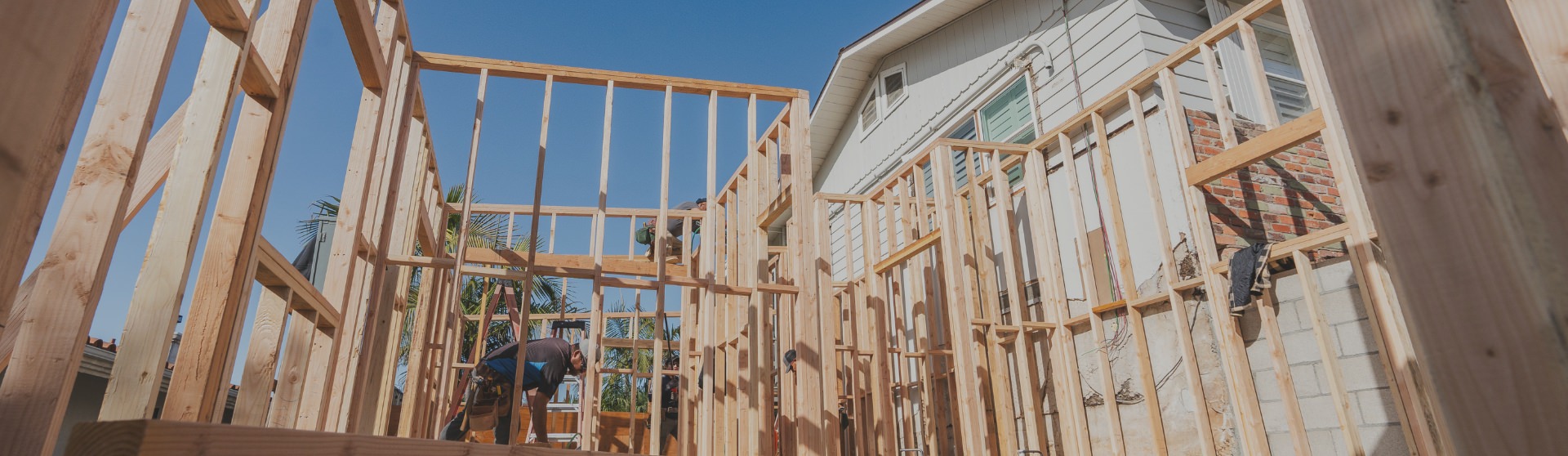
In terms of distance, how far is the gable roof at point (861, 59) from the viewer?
38.9 feet

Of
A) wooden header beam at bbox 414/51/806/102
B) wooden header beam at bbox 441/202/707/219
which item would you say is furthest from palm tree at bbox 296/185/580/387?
wooden header beam at bbox 414/51/806/102

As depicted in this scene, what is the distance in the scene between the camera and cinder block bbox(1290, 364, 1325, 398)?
5.39 m

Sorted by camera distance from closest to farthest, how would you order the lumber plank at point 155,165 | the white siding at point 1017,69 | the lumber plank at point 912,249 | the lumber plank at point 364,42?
the lumber plank at point 155,165 → the lumber plank at point 364,42 → the lumber plank at point 912,249 → the white siding at point 1017,69

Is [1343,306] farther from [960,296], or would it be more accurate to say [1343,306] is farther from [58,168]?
[58,168]

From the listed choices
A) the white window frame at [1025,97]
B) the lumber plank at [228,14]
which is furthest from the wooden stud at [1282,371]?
the lumber plank at [228,14]

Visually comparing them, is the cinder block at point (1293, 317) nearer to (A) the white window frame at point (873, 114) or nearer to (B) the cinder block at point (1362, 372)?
(B) the cinder block at point (1362, 372)

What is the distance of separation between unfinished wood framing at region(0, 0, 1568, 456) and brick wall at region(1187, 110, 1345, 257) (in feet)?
0.25

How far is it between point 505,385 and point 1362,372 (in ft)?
20.1

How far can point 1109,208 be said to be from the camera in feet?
24.2

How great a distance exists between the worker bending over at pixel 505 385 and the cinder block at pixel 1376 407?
559cm

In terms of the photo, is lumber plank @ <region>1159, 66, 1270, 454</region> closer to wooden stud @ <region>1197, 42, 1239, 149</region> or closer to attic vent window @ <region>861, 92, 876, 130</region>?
wooden stud @ <region>1197, 42, 1239, 149</region>

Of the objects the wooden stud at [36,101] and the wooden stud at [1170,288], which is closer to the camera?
the wooden stud at [36,101]

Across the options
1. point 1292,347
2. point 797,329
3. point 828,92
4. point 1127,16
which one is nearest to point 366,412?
point 797,329

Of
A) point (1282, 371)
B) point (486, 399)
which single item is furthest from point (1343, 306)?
point (486, 399)
